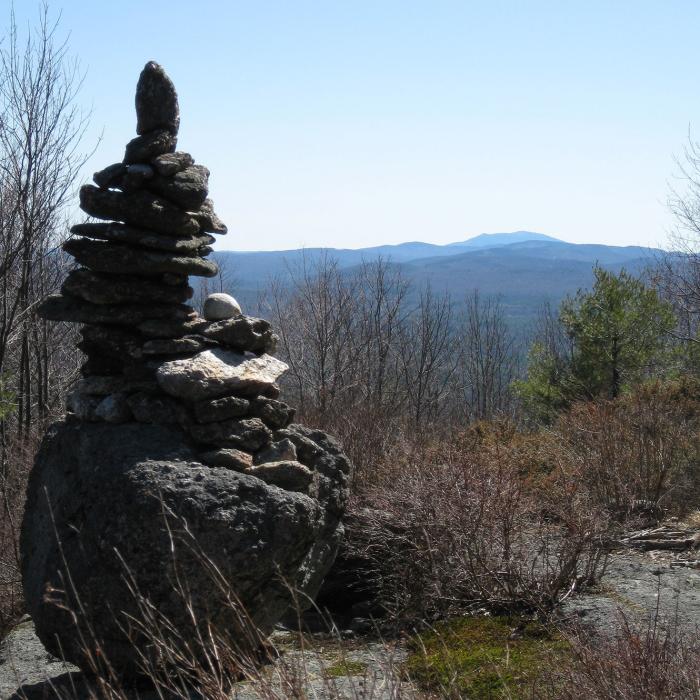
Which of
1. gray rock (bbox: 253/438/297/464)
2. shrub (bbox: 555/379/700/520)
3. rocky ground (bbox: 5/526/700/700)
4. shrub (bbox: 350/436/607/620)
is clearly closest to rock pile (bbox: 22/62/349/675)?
gray rock (bbox: 253/438/297/464)

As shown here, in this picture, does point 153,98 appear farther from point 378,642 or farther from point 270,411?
point 378,642

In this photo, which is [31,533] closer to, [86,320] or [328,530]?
[86,320]

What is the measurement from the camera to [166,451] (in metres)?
5.60

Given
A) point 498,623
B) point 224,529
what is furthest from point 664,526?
point 224,529

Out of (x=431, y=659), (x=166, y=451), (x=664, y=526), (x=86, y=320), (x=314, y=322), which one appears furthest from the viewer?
(x=314, y=322)

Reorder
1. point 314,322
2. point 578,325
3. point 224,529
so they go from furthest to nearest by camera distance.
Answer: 1. point 314,322
2. point 578,325
3. point 224,529

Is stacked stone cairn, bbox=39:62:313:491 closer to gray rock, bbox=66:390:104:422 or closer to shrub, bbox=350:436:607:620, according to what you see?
gray rock, bbox=66:390:104:422

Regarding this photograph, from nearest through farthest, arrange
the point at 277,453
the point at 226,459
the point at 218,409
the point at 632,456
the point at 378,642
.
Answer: the point at 226,459 < the point at 218,409 < the point at 277,453 < the point at 378,642 < the point at 632,456

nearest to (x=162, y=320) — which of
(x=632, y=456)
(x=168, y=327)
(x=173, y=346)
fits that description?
(x=168, y=327)

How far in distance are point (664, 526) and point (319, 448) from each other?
447cm

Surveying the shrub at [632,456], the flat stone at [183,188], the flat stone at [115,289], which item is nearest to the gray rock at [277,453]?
the flat stone at [115,289]

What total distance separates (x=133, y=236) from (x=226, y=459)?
1.71m

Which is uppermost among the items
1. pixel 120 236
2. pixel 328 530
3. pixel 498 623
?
pixel 120 236

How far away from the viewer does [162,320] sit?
6.34 m
